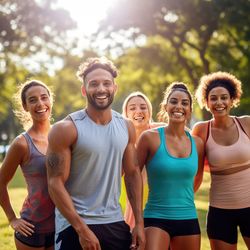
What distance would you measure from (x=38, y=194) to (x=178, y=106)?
171 centimetres

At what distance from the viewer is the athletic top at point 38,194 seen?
5.27 meters

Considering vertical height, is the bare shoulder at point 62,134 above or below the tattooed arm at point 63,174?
above

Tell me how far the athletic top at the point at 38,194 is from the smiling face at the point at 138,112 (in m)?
2.22

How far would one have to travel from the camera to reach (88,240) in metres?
4.49

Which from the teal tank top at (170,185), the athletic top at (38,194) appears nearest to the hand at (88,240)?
the athletic top at (38,194)

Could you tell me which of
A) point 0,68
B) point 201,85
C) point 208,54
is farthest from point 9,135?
point 201,85

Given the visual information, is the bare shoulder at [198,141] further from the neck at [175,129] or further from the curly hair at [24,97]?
the curly hair at [24,97]

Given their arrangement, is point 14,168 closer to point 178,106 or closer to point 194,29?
point 178,106

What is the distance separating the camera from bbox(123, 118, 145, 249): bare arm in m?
4.90

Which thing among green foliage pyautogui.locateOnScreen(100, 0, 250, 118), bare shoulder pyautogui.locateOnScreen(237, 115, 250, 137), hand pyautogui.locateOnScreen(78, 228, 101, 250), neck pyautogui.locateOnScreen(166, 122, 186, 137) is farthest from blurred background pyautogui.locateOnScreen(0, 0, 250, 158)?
hand pyautogui.locateOnScreen(78, 228, 101, 250)

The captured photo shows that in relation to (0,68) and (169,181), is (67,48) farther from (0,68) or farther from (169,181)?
(169,181)

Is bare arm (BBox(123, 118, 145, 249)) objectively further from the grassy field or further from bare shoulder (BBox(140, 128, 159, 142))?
the grassy field

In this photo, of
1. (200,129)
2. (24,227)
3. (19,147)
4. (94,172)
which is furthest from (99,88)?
(200,129)

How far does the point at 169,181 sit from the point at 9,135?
2451 inches
